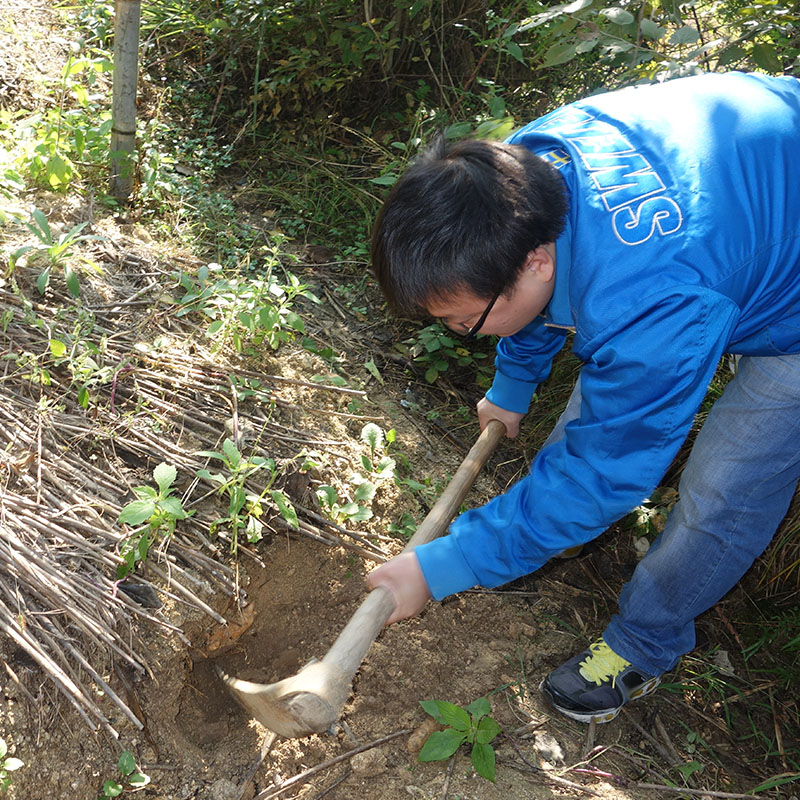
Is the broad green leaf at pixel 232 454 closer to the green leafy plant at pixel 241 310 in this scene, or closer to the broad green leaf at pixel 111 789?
the green leafy plant at pixel 241 310

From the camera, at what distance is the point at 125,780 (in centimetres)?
186

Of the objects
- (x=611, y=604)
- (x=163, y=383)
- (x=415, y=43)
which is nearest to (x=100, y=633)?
(x=163, y=383)

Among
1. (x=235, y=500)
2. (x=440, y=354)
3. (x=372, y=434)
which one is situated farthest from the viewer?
(x=440, y=354)

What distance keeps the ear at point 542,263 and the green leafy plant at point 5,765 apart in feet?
5.04

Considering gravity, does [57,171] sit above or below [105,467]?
above

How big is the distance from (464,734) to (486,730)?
57 mm

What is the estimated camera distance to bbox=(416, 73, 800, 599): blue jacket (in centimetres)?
145

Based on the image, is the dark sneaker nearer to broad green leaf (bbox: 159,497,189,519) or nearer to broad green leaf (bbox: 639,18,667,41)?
broad green leaf (bbox: 159,497,189,519)

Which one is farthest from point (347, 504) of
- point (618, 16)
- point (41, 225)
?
point (618, 16)

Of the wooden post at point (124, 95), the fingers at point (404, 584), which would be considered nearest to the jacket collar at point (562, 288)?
the fingers at point (404, 584)

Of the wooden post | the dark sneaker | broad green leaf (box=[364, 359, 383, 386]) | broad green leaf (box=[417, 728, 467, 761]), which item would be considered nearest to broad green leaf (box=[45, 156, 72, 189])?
the wooden post

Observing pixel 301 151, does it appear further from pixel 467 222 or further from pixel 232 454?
pixel 467 222

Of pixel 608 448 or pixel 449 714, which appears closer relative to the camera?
pixel 608 448

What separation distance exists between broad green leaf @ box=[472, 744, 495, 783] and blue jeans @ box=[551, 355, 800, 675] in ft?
1.70
